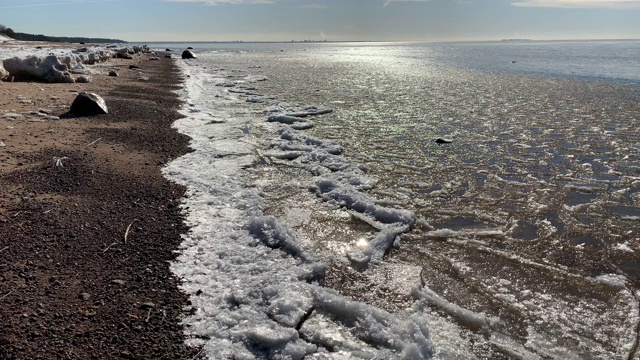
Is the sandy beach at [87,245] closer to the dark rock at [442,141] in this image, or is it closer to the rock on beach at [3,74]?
the dark rock at [442,141]

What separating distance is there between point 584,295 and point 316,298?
3051mm

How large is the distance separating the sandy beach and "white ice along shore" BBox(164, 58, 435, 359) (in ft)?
0.87

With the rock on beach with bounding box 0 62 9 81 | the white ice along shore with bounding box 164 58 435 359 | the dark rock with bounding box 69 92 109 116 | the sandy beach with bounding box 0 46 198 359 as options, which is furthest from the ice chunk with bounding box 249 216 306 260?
the rock on beach with bounding box 0 62 9 81

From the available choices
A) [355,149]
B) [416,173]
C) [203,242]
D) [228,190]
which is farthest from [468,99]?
[203,242]

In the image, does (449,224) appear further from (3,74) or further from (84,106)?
(3,74)

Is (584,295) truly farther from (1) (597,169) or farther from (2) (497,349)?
(1) (597,169)

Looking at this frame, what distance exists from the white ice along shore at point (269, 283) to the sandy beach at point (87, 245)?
265 millimetres

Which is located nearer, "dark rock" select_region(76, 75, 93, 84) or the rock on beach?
the rock on beach

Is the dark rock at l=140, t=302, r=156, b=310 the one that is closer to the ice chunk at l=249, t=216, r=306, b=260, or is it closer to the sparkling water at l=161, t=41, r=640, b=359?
the sparkling water at l=161, t=41, r=640, b=359

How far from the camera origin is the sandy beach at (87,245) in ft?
12.2

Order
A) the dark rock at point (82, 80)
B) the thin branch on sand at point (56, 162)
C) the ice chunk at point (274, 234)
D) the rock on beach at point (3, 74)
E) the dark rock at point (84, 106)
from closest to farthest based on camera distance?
the ice chunk at point (274, 234) < the thin branch on sand at point (56, 162) < the dark rock at point (84, 106) < the rock on beach at point (3, 74) < the dark rock at point (82, 80)

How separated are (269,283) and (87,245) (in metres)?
2.40

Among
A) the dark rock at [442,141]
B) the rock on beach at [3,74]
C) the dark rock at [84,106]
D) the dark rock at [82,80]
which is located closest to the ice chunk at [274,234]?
the dark rock at [442,141]

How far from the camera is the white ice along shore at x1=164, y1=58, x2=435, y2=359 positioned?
3.88 m
